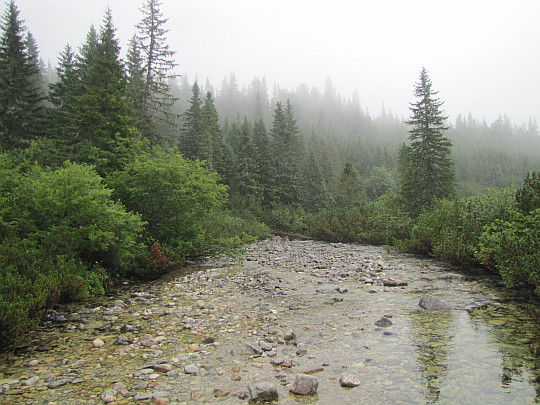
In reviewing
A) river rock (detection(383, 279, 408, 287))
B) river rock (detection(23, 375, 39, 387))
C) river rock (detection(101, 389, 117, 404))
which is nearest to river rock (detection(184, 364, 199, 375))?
river rock (detection(101, 389, 117, 404))

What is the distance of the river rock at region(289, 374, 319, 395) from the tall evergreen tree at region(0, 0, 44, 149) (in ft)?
95.0

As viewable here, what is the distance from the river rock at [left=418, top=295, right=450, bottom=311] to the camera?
754 centimetres

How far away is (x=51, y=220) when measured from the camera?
8.52 m

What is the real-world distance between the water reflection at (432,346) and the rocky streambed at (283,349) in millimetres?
24

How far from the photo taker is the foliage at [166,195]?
12445mm

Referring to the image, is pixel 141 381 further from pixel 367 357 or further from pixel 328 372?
pixel 367 357

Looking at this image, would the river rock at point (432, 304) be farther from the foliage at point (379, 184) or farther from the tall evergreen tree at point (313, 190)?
the foliage at point (379, 184)

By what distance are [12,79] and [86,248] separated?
89.2 ft

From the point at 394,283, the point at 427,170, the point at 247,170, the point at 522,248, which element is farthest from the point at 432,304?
the point at 247,170

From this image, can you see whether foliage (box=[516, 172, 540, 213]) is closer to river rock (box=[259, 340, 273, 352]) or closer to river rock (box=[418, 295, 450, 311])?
river rock (box=[418, 295, 450, 311])

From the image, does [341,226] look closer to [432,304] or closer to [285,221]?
[285,221]

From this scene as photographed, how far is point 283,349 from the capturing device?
5461 mm

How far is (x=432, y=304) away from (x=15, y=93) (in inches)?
1351

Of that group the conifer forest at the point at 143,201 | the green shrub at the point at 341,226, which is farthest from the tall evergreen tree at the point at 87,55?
the green shrub at the point at 341,226
